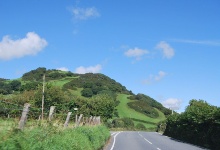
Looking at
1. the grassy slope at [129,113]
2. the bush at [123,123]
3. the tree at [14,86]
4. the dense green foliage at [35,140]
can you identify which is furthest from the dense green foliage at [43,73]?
the dense green foliage at [35,140]

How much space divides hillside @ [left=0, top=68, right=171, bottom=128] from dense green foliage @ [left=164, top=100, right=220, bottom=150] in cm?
3512

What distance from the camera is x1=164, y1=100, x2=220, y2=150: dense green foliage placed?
28.9m

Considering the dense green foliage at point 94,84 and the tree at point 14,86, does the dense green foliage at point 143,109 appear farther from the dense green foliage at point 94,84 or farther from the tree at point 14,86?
the tree at point 14,86

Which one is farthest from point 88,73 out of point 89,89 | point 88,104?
point 88,104

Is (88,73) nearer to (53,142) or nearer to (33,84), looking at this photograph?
(33,84)

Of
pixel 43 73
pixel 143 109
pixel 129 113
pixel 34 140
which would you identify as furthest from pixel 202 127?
pixel 43 73

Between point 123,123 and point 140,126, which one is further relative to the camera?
point 140,126

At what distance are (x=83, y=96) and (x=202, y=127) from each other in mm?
87615

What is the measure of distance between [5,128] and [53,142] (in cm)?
223

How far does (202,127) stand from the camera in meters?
33.3

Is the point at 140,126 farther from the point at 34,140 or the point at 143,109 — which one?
the point at 34,140

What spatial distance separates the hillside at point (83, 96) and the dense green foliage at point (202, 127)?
35116 mm

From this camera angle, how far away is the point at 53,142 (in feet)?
31.6

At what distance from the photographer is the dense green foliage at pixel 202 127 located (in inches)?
→ 1139
